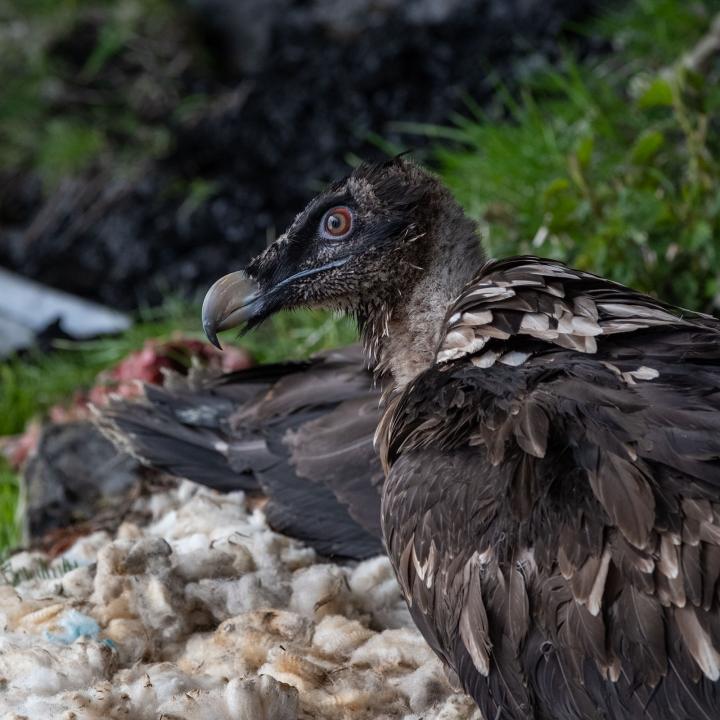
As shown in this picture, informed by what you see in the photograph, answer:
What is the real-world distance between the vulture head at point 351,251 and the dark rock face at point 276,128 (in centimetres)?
397

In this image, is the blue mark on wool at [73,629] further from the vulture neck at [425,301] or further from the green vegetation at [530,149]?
the green vegetation at [530,149]

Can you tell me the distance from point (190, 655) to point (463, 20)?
5.12 metres

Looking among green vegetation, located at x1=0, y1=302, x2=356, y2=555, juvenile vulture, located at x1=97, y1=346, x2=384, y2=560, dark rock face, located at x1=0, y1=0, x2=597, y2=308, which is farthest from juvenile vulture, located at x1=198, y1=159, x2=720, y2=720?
dark rock face, located at x1=0, y1=0, x2=597, y2=308

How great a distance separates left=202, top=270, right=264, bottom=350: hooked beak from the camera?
237cm

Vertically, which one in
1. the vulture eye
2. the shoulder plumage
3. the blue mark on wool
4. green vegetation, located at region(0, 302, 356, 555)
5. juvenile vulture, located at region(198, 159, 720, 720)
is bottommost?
green vegetation, located at region(0, 302, 356, 555)

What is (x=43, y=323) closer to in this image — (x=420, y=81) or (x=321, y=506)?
(x=420, y=81)

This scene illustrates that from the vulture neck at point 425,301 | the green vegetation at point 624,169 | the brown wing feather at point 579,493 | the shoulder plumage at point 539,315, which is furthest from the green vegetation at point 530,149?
the brown wing feather at point 579,493

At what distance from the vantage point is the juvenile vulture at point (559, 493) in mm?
1672

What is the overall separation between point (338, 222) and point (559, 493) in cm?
87

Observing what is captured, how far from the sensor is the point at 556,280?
6.92 feet

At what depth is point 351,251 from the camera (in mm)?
2348

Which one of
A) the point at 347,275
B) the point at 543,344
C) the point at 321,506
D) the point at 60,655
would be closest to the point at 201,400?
the point at 321,506

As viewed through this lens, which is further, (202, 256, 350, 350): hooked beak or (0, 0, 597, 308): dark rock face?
(0, 0, 597, 308): dark rock face

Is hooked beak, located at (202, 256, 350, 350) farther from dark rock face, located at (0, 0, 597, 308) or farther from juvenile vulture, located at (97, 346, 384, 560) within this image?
dark rock face, located at (0, 0, 597, 308)
